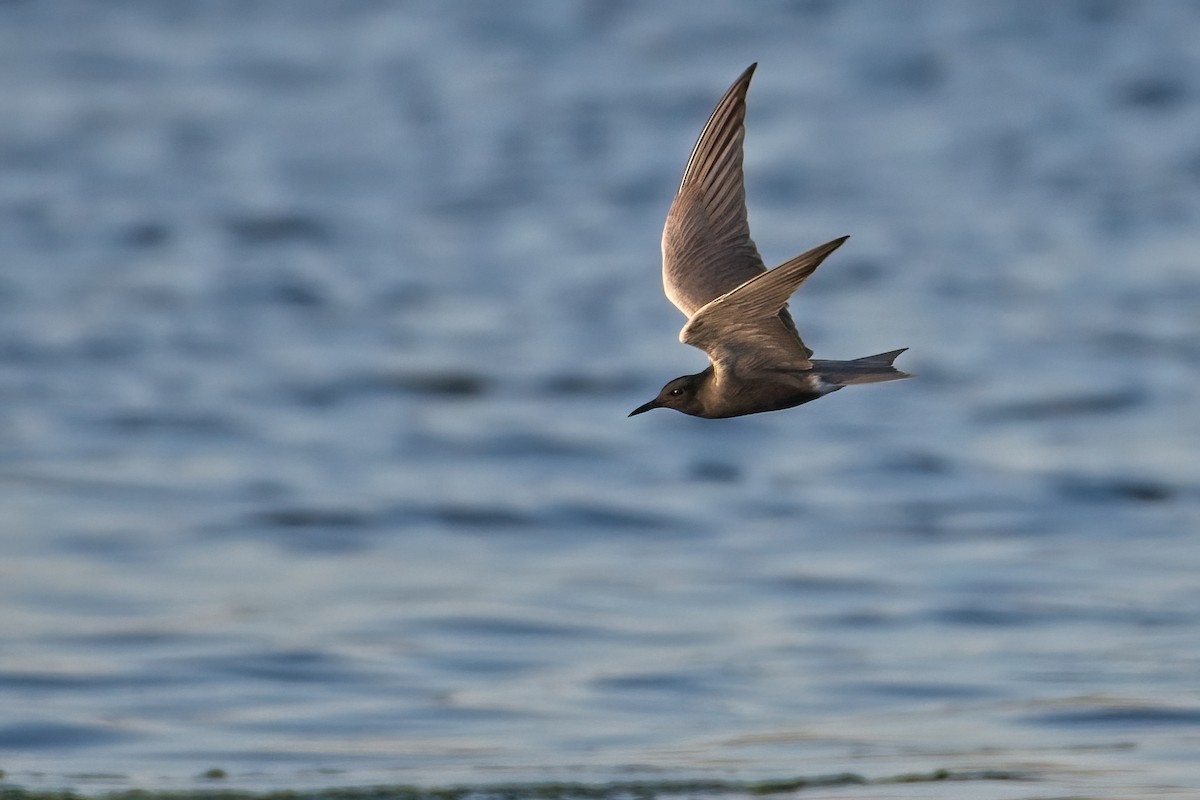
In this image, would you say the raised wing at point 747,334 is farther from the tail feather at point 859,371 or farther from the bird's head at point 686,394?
the bird's head at point 686,394

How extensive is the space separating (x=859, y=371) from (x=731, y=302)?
520 millimetres

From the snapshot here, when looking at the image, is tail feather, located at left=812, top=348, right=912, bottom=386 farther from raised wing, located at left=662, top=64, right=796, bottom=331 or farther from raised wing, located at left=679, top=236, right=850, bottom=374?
raised wing, located at left=662, top=64, right=796, bottom=331

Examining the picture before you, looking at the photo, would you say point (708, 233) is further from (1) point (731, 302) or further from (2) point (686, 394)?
(1) point (731, 302)

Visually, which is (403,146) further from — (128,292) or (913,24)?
(913,24)

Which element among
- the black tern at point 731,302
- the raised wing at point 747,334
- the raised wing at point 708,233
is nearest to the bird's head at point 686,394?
the black tern at point 731,302

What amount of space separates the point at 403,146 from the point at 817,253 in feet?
77.5

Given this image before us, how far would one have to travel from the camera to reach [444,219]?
90.5ft

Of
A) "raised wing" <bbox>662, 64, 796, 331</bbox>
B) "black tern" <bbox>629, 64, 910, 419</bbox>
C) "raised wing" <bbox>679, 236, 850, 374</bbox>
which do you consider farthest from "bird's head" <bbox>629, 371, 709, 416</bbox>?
"raised wing" <bbox>662, 64, 796, 331</bbox>

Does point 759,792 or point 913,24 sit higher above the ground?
point 913,24

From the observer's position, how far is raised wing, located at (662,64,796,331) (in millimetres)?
7883

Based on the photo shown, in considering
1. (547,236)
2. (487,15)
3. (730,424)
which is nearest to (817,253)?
(730,424)

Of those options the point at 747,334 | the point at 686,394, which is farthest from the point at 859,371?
the point at 686,394

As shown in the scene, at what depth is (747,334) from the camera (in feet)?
23.7

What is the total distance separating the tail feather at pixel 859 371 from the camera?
23.1 ft
